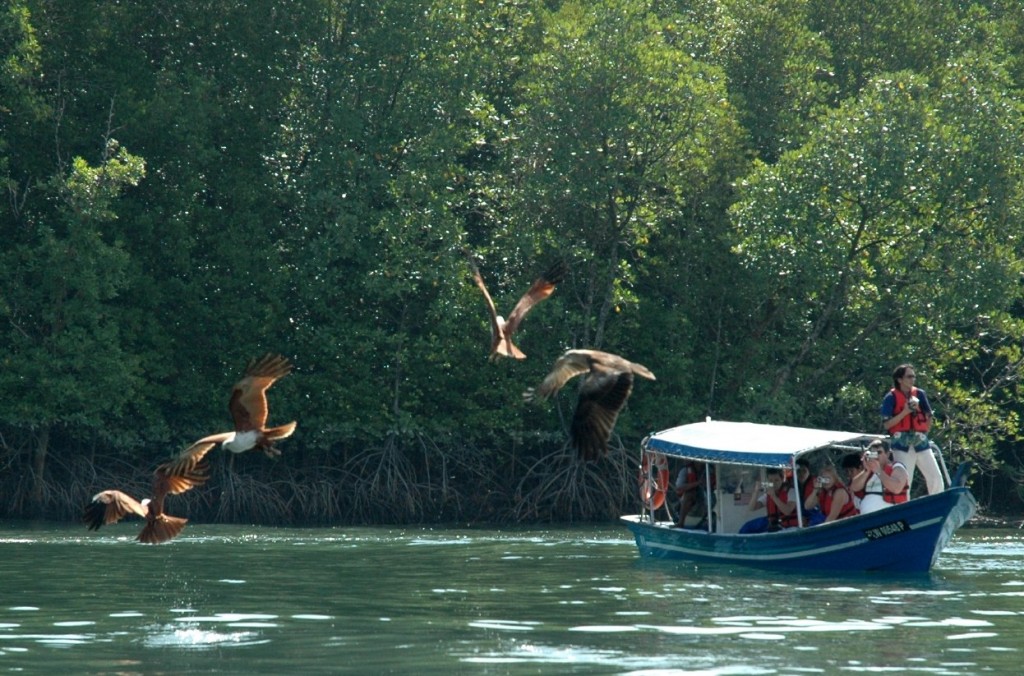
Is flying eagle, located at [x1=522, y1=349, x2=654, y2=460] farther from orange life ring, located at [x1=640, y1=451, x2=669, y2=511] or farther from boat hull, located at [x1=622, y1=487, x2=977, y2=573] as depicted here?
orange life ring, located at [x1=640, y1=451, x2=669, y2=511]

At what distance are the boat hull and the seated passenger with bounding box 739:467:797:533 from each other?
0.71m

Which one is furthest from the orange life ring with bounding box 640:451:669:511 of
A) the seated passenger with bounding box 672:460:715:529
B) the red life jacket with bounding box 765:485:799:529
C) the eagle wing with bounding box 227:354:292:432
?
the eagle wing with bounding box 227:354:292:432

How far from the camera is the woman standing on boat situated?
2231 cm

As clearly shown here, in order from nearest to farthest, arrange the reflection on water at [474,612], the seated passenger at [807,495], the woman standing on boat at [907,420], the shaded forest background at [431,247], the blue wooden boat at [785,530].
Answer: the reflection on water at [474,612], the woman standing on boat at [907,420], the blue wooden boat at [785,530], the seated passenger at [807,495], the shaded forest background at [431,247]

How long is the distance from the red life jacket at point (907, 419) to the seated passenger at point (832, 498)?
142cm

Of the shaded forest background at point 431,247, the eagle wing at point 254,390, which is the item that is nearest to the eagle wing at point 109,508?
the eagle wing at point 254,390

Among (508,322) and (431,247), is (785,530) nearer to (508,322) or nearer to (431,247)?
(508,322)

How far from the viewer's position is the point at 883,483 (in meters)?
23.2

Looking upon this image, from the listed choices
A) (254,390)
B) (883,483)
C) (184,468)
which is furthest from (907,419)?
(184,468)

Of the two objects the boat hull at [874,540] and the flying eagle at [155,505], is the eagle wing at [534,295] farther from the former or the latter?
the boat hull at [874,540]

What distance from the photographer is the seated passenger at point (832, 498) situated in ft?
77.7

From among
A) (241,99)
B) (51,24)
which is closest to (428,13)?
(241,99)

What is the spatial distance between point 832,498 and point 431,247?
14989 mm

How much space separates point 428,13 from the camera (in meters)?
37.3
